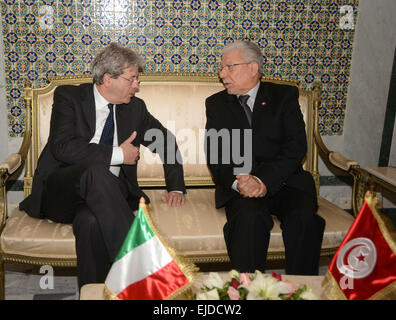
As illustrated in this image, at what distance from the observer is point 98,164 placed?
275cm

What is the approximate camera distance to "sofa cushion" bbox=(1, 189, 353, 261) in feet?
9.05

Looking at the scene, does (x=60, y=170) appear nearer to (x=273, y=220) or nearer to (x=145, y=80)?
(x=145, y=80)

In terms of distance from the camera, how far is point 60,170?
2.91m

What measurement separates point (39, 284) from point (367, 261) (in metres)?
2.66

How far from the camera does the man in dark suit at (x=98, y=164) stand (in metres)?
2.68

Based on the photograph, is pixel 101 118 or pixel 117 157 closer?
pixel 117 157

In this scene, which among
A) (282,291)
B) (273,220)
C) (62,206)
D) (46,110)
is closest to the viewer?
(282,291)

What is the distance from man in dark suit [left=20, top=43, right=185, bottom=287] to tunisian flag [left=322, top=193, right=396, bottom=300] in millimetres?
1398

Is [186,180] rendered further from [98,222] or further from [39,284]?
[39,284]

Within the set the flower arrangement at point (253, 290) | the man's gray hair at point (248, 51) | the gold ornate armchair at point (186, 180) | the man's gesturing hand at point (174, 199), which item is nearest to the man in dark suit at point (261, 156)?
the man's gray hair at point (248, 51)

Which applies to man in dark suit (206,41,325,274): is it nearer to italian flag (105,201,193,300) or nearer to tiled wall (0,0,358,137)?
tiled wall (0,0,358,137)

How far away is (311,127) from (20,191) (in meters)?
2.87

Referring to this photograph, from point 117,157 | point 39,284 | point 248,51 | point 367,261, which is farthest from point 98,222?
point 248,51

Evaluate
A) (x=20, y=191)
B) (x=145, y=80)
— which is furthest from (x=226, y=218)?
(x=20, y=191)
